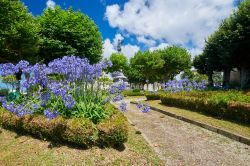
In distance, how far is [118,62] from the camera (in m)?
77.1

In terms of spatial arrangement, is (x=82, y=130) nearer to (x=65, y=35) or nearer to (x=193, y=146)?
(x=193, y=146)

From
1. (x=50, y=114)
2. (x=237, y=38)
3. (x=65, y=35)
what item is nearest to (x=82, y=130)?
(x=50, y=114)

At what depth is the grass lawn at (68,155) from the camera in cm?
704

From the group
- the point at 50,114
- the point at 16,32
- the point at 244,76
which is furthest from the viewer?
the point at 244,76

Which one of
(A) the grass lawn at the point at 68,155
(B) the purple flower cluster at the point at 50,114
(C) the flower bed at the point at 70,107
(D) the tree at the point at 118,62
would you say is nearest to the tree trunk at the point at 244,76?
(C) the flower bed at the point at 70,107

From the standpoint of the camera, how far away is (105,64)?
9328 mm

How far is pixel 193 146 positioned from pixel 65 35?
19.0 m

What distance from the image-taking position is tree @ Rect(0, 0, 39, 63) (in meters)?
20.0

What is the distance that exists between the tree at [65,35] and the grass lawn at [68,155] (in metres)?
17.2

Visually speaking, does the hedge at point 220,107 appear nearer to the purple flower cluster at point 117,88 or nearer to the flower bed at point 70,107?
the purple flower cluster at point 117,88

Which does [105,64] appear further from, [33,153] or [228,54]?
[228,54]

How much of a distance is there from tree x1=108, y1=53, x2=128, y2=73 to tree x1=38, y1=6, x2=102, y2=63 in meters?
48.8

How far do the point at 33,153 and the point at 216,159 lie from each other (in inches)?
197

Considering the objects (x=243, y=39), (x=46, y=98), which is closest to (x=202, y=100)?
(x=46, y=98)
